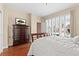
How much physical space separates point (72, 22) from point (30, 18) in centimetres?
382

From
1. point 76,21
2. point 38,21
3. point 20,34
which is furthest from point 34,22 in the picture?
point 76,21

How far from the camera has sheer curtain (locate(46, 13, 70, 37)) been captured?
7054 mm

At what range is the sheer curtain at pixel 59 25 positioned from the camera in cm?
705

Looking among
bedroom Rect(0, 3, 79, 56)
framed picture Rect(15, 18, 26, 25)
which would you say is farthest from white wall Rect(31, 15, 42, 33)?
framed picture Rect(15, 18, 26, 25)

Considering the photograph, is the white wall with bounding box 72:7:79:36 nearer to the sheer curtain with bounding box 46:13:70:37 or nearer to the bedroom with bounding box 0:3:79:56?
the bedroom with bounding box 0:3:79:56

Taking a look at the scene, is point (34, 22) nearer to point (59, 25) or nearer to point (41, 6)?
point (59, 25)

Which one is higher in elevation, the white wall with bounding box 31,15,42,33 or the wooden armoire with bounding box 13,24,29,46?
the white wall with bounding box 31,15,42,33

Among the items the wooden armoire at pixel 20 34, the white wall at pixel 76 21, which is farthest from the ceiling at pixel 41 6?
the wooden armoire at pixel 20 34

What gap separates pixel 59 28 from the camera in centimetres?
801

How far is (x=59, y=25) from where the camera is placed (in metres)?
8.07

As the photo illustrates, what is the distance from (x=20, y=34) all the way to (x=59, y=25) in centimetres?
276

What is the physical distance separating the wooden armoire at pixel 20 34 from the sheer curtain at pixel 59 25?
197 cm

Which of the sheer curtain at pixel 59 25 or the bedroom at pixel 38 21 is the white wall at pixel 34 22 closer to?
the bedroom at pixel 38 21

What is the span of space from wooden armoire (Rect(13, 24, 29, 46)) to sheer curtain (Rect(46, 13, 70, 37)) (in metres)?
1.97
